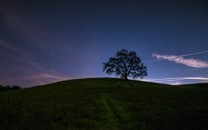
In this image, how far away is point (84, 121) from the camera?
15.0 m

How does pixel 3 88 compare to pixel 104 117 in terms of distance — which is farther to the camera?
pixel 3 88

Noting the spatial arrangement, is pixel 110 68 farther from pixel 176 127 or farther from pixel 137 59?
pixel 176 127

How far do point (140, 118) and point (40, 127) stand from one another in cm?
801

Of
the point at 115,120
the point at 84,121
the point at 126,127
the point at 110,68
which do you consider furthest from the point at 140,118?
the point at 110,68

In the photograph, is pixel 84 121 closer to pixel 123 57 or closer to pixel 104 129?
pixel 104 129

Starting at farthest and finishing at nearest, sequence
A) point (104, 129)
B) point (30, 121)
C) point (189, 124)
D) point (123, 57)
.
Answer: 1. point (123, 57)
2. point (30, 121)
3. point (189, 124)
4. point (104, 129)

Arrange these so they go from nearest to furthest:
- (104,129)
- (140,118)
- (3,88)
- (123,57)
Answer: (104,129), (140,118), (123,57), (3,88)

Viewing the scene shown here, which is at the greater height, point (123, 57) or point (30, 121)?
point (123, 57)

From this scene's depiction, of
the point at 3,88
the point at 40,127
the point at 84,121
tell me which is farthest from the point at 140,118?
the point at 3,88

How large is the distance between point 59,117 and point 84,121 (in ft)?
8.90

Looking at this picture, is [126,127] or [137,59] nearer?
[126,127]

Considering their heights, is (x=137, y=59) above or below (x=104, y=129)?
above

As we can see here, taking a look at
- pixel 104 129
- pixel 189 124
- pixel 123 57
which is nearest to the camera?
pixel 104 129

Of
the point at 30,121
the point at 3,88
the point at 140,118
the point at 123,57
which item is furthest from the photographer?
the point at 3,88
